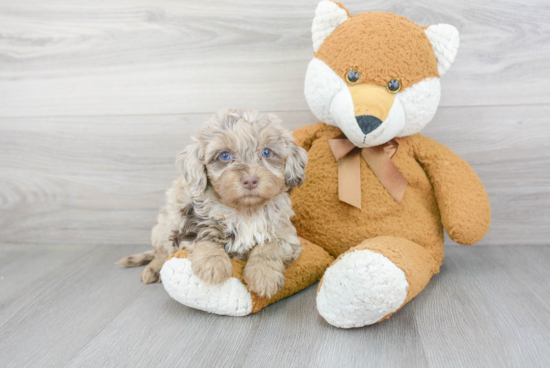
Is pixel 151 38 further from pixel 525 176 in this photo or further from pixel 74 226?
pixel 525 176

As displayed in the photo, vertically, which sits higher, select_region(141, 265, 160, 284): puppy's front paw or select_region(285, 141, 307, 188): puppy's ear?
select_region(285, 141, 307, 188): puppy's ear

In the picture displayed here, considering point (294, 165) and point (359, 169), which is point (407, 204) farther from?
point (294, 165)

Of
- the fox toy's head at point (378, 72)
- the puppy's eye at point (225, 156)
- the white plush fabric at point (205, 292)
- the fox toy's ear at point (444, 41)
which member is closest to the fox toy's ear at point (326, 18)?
the fox toy's head at point (378, 72)

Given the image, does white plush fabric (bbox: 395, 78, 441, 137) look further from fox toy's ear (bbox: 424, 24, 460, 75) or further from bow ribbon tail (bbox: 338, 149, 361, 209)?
bow ribbon tail (bbox: 338, 149, 361, 209)

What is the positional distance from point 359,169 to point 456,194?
360 mm

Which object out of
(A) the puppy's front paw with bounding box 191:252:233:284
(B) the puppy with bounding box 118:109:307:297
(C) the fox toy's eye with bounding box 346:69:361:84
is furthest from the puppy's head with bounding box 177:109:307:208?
(C) the fox toy's eye with bounding box 346:69:361:84

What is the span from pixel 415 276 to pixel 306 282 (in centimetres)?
42

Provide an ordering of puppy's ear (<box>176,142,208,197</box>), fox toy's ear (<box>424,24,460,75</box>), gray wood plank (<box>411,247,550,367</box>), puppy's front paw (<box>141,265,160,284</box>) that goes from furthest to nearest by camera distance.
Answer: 1. puppy's front paw (<box>141,265,160,284</box>)
2. fox toy's ear (<box>424,24,460,75</box>)
3. puppy's ear (<box>176,142,208,197</box>)
4. gray wood plank (<box>411,247,550,367</box>)

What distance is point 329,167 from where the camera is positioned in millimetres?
1645

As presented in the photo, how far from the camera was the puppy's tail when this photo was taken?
192 cm

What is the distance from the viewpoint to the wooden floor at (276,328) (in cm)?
116

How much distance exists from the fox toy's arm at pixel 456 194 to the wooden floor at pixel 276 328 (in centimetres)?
23

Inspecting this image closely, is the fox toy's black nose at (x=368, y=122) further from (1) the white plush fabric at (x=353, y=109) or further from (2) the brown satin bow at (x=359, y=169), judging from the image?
(2) the brown satin bow at (x=359, y=169)

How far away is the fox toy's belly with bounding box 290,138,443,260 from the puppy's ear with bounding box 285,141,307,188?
8.1 inches
